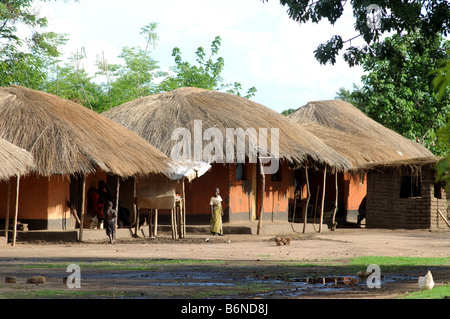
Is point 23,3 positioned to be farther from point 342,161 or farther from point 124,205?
point 342,161

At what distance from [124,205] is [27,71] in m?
9.53

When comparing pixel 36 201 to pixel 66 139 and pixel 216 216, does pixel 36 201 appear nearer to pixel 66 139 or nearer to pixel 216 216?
pixel 66 139

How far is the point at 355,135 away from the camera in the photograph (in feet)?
94.2

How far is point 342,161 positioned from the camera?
76.2ft

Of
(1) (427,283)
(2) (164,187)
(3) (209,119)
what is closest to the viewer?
(1) (427,283)

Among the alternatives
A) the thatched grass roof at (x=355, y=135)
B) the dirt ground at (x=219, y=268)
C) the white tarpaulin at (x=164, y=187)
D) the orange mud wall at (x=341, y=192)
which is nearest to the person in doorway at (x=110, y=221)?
the dirt ground at (x=219, y=268)

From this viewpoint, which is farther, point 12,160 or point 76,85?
point 76,85

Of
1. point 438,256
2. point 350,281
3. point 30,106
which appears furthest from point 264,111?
point 350,281

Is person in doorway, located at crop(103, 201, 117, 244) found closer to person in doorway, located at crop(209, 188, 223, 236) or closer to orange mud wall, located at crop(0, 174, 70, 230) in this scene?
orange mud wall, located at crop(0, 174, 70, 230)

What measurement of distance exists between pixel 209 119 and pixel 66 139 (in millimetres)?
5693

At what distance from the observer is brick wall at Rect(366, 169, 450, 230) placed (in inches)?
926

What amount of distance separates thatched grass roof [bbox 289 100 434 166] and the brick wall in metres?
1.46

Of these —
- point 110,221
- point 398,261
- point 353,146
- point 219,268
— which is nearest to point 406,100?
point 353,146

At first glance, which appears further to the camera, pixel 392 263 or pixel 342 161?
pixel 342 161
